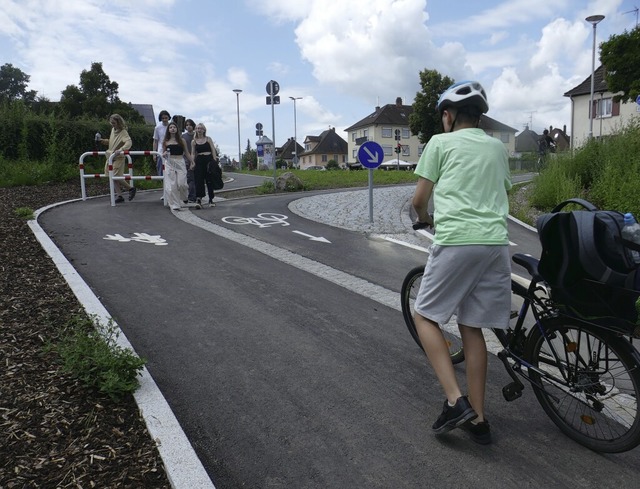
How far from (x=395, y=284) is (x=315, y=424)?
3533 mm

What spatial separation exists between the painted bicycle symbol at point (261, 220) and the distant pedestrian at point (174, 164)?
1591mm

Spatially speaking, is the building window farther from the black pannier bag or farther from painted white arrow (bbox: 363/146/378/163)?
the black pannier bag

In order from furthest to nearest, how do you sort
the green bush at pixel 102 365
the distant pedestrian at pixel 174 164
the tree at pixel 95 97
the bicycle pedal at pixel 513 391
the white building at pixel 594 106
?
the tree at pixel 95 97 < the white building at pixel 594 106 < the distant pedestrian at pixel 174 164 < the green bush at pixel 102 365 < the bicycle pedal at pixel 513 391

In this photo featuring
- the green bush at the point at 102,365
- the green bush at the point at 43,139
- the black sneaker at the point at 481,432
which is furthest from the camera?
the green bush at the point at 43,139

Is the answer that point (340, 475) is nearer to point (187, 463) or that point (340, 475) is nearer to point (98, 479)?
point (187, 463)

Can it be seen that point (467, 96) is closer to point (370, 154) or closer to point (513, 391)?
point (513, 391)

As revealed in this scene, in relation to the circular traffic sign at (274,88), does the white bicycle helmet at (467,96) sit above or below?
below

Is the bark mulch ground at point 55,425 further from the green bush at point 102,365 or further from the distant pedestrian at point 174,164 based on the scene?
the distant pedestrian at point 174,164

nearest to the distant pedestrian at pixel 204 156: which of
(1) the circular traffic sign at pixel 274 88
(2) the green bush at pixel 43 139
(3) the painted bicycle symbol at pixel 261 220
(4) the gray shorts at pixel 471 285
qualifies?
(3) the painted bicycle symbol at pixel 261 220

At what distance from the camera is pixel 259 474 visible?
111 inches

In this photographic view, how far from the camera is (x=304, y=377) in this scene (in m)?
3.97

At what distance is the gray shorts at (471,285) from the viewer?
2.98 metres

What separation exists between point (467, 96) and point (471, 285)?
3.33ft

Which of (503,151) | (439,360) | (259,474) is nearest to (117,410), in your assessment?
(259,474)
